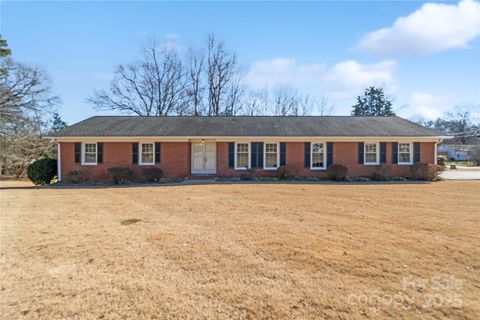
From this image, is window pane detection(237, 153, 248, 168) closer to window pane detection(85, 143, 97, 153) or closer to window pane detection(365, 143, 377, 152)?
window pane detection(365, 143, 377, 152)

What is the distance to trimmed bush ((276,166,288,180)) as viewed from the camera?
50.3 feet

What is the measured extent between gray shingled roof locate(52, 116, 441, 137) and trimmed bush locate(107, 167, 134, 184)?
2176 mm

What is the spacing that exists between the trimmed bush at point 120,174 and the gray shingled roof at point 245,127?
218 centimetres

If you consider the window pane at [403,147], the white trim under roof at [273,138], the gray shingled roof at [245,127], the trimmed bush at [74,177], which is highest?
the gray shingled roof at [245,127]

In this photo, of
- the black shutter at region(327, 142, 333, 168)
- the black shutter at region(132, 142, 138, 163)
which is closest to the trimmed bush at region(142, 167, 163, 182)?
the black shutter at region(132, 142, 138, 163)

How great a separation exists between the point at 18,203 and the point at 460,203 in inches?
597

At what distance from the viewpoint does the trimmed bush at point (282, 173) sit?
15.3m

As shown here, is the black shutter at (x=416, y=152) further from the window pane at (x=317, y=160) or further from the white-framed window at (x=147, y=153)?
the white-framed window at (x=147, y=153)

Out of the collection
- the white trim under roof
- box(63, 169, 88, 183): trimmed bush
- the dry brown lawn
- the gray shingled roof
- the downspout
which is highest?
the gray shingled roof

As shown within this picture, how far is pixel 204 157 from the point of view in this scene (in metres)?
16.7

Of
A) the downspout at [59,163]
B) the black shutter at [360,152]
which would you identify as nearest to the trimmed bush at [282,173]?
the black shutter at [360,152]

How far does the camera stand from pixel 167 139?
15.6m

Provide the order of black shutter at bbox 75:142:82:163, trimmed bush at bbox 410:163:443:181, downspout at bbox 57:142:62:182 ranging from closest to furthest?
downspout at bbox 57:142:62:182 → trimmed bush at bbox 410:163:443:181 → black shutter at bbox 75:142:82:163

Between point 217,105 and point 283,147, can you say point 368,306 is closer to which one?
point 283,147
